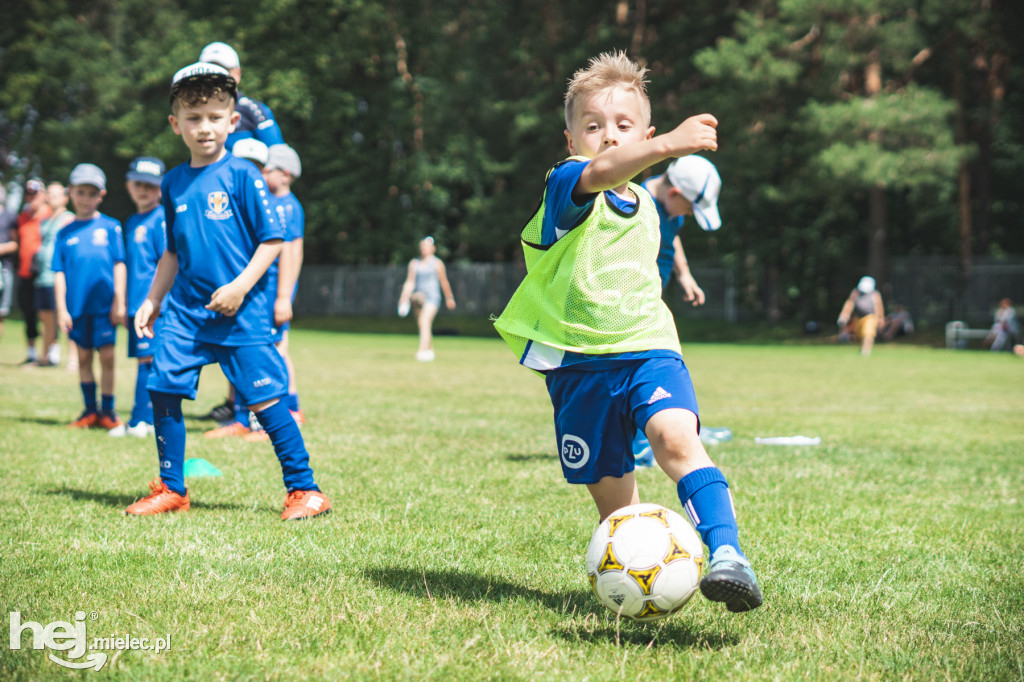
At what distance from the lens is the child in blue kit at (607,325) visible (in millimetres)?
3139

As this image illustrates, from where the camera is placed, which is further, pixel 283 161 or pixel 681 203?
→ pixel 283 161

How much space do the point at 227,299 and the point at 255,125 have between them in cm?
282

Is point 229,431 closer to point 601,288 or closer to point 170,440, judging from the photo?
point 170,440

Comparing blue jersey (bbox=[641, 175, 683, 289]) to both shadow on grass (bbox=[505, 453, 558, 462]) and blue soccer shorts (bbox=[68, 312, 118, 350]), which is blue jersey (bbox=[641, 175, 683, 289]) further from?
blue soccer shorts (bbox=[68, 312, 118, 350])

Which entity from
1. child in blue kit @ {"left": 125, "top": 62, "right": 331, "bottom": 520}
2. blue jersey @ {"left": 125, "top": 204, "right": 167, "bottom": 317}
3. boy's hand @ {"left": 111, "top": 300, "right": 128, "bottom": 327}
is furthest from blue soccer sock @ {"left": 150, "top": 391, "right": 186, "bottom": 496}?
boy's hand @ {"left": 111, "top": 300, "right": 128, "bottom": 327}

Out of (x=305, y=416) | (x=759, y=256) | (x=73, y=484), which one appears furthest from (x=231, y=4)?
(x=73, y=484)

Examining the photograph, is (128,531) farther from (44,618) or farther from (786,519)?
(786,519)

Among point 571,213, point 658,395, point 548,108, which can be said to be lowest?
→ point 658,395

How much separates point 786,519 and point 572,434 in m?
2.00

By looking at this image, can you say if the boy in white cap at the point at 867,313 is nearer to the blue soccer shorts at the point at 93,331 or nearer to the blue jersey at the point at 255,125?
the blue jersey at the point at 255,125

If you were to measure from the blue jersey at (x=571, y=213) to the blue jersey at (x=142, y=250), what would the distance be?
16.8ft

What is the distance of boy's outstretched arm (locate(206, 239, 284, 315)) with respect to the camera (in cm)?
446

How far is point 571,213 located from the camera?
123 inches

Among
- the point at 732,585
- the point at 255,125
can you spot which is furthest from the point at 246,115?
the point at 732,585
